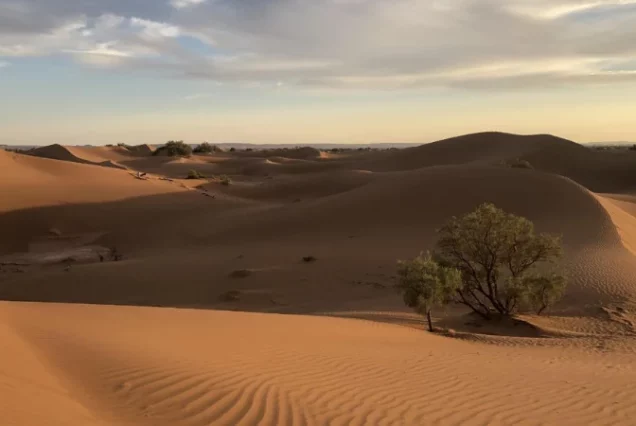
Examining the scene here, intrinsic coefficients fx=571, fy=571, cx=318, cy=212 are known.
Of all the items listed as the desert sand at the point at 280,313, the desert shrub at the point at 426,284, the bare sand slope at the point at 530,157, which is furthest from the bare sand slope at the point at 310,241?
the bare sand slope at the point at 530,157

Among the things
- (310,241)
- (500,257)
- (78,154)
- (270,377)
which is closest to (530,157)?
(310,241)

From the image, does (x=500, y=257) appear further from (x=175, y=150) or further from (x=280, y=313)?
(x=175, y=150)

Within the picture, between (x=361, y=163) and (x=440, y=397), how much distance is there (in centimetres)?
6076

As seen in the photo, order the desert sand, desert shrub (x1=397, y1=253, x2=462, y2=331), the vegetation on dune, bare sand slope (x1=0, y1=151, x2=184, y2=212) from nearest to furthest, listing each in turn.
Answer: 1. the desert sand
2. desert shrub (x1=397, y1=253, x2=462, y2=331)
3. the vegetation on dune
4. bare sand slope (x1=0, y1=151, x2=184, y2=212)

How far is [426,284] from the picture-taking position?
1197cm

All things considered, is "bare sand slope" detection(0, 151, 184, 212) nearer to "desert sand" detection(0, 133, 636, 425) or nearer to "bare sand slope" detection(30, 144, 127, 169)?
"desert sand" detection(0, 133, 636, 425)

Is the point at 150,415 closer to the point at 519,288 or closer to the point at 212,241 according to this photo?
the point at 519,288

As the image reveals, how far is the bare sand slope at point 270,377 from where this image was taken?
5.42 m

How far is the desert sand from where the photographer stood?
5.91m

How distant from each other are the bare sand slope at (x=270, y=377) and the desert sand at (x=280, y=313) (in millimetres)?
32

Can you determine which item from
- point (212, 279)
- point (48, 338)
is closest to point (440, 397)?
point (48, 338)

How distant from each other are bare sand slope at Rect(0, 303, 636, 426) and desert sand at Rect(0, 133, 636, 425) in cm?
A: 3

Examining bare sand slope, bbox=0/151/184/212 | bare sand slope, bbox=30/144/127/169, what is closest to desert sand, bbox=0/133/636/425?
bare sand slope, bbox=0/151/184/212

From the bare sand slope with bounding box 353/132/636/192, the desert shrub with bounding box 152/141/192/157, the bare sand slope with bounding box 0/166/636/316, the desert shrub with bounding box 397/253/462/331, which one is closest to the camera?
the desert shrub with bounding box 397/253/462/331
